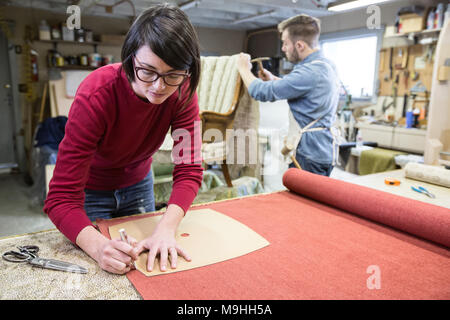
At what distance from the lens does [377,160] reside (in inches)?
137

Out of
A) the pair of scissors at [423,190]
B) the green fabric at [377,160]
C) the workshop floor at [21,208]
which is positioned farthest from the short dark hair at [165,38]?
the green fabric at [377,160]

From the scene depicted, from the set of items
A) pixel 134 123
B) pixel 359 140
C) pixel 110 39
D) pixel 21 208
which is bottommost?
pixel 21 208

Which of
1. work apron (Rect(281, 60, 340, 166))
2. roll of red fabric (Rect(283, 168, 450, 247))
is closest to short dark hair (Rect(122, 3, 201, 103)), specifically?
roll of red fabric (Rect(283, 168, 450, 247))

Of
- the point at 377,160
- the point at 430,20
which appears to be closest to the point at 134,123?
the point at 377,160

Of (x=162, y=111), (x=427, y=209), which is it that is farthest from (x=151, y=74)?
(x=427, y=209)

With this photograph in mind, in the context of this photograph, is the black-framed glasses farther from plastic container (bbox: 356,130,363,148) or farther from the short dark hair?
plastic container (bbox: 356,130,363,148)

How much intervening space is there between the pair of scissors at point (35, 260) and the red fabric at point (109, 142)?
0.21 ft

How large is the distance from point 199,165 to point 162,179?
62.6 inches

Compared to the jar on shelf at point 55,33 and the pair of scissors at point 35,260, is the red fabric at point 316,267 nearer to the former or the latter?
the pair of scissors at point 35,260

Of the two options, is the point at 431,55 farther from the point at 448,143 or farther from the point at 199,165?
the point at 199,165

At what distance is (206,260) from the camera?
2.27ft

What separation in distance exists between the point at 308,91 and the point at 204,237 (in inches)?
40.5

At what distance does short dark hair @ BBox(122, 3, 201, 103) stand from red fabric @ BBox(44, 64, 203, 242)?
9 centimetres

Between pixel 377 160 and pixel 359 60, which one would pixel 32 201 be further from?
pixel 359 60
